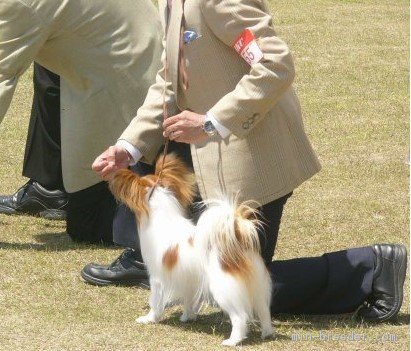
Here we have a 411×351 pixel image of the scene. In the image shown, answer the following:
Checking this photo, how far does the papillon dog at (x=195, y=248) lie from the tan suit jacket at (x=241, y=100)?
13cm

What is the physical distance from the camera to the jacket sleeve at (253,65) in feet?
14.1

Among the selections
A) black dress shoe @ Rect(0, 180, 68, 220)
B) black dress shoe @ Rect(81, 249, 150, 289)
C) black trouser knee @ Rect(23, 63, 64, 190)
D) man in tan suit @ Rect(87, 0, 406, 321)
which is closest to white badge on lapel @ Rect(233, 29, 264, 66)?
man in tan suit @ Rect(87, 0, 406, 321)

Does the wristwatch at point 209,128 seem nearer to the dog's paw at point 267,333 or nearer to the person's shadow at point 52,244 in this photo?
the dog's paw at point 267,333

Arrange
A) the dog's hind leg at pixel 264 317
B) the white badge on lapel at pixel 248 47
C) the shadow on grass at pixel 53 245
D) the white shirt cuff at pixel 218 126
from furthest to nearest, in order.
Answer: the shadow on grass at pixel 53 245 < the dog's hind leg at pixel 264 317 < the white shirt cuff at pixel 218 126 < the white badge on lapel at pixel 248 47

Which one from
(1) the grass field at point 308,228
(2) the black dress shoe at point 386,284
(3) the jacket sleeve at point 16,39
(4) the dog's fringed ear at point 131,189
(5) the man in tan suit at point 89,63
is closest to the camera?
(4) the dog's fringed ear at point 131,189

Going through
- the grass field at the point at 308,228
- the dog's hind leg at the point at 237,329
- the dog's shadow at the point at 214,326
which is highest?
the dog's hind leg at the point at 237,329

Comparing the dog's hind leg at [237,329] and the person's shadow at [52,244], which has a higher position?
the dog's hind leg at [237,329]

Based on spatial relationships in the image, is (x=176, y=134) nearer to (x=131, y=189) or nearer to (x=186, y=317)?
(x=131, y=189)

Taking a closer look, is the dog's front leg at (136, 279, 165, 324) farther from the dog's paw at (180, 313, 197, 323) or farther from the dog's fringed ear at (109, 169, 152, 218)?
the dog's fringed ear at (109, 169, 152, 218)

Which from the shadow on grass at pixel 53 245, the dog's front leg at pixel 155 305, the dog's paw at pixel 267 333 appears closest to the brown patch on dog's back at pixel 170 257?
the dog's front leg at pixel 155 305

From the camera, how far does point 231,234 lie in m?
4.37

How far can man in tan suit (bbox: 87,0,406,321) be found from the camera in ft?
14.2

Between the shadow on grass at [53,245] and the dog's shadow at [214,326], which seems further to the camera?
the shadow on grass at [53,245]

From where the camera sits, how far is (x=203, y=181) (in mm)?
4598
